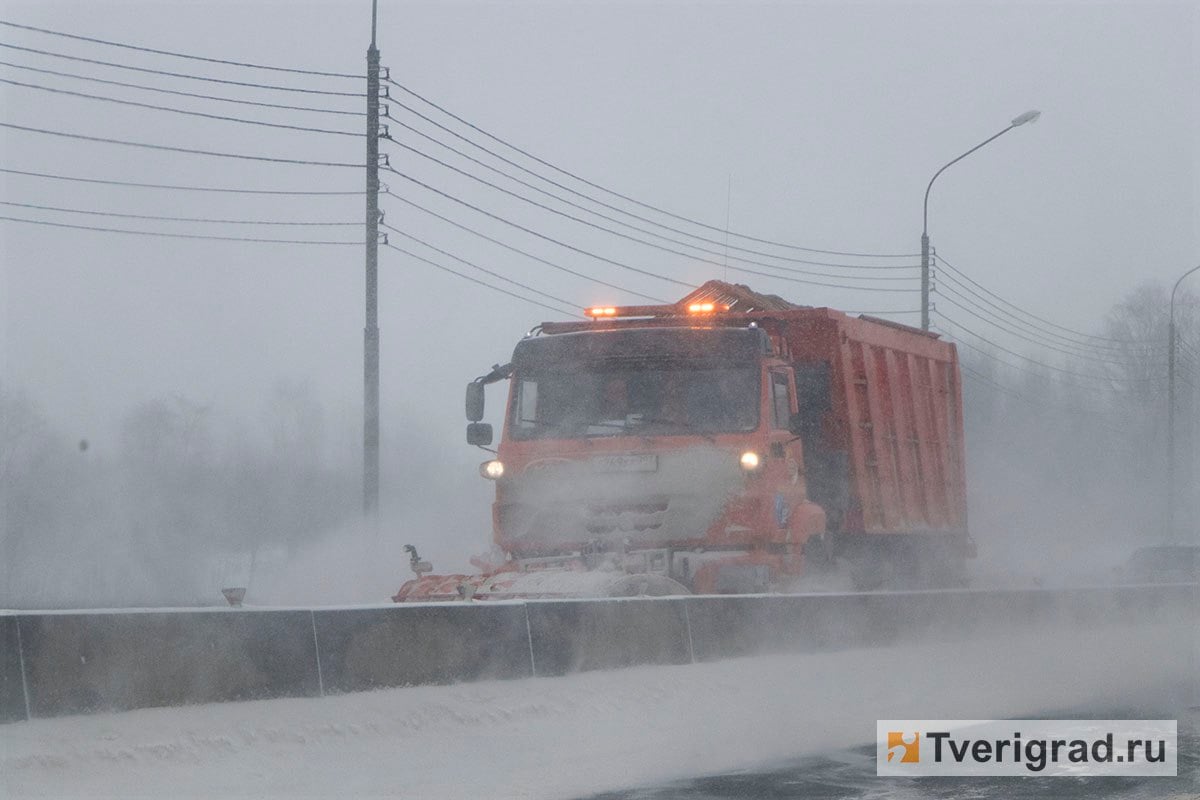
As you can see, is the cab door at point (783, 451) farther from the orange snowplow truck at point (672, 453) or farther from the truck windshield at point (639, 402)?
the truck windshield at point (639, 402)

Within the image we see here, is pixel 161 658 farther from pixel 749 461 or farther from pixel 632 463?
pixel 749 461

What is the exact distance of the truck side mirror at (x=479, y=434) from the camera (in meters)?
12.6

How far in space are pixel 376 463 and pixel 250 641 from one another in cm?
1409

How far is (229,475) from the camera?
42156mm

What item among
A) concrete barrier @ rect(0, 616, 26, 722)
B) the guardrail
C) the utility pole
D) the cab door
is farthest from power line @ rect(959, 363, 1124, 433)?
concrete barrier @ rect(0, 616, 26, 722)

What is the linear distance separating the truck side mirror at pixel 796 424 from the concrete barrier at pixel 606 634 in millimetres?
4157

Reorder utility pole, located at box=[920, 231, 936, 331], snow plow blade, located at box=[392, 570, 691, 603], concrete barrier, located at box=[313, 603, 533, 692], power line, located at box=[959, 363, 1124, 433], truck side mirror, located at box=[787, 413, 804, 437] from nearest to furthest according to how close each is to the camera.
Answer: concrete barrier, located at box=[313, 603, 533, 692] < snow plow blade, located at box=[392, 570, 691, 603] < truck side mirror, located at box=[787, 413, 804, 437] < utility pole, located at box=[920, 231, 936, 331] < power line, located at box=[959, 363, 1124, 433]

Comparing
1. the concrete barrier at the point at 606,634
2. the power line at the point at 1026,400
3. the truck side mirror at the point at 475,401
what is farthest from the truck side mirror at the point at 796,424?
the power line at the point at 1026,400

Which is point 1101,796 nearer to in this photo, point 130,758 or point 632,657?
point 632,657

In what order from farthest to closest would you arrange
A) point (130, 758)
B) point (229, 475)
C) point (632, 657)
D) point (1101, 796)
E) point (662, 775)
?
point (229, 475), point (632, 657), point (662, 775), point (1101, 796), point (130, 758)

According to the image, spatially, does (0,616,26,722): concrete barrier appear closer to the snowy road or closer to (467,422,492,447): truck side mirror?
the snowy road

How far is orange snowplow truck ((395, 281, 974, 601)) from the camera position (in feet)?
38.3

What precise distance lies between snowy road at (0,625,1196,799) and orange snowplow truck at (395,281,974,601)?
1.62 m

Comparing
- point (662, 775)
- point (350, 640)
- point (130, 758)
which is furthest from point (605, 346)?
point (130, 758)
